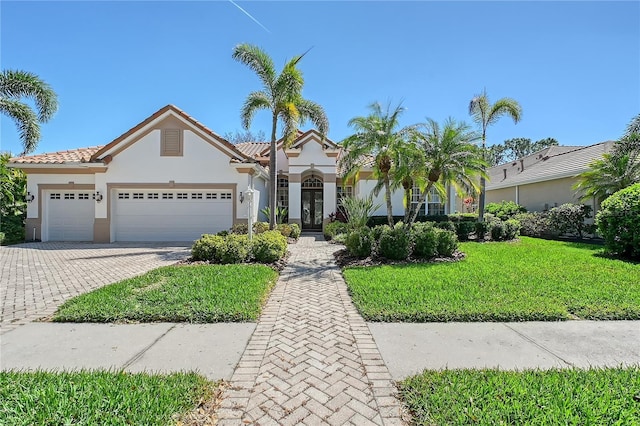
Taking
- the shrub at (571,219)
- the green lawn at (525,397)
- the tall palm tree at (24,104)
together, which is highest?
the tall palm tree at (24,104)

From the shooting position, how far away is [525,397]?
9.72ft

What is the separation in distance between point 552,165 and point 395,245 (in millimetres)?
18730

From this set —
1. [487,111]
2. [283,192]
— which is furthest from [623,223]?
[283,192]

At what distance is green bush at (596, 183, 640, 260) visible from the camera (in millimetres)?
9961

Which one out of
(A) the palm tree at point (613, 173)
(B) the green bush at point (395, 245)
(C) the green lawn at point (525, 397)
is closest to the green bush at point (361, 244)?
(B) the green bush at point (395, 245)

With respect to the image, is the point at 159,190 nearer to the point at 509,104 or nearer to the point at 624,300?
the point at 624,300

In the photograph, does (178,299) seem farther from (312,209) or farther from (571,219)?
(571,219)

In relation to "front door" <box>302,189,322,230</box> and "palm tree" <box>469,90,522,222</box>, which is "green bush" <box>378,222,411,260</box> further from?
"front door" <box>302,189,322,230</box>

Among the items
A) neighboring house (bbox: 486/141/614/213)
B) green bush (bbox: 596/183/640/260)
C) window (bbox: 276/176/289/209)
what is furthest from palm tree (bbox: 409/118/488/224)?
window (bbox: 276/176/289/209)

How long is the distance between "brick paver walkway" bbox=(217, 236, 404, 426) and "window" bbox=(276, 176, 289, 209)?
15005 millimetres

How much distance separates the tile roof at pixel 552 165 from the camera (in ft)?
61.1

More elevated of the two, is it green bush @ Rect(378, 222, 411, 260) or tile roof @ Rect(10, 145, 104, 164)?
tile roof @ Rect(10, 145, 104, 164)

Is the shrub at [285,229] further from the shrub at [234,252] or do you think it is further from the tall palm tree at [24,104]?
the tall palm tree at [24,104]

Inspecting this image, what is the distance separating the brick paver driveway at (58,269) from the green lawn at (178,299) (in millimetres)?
684
